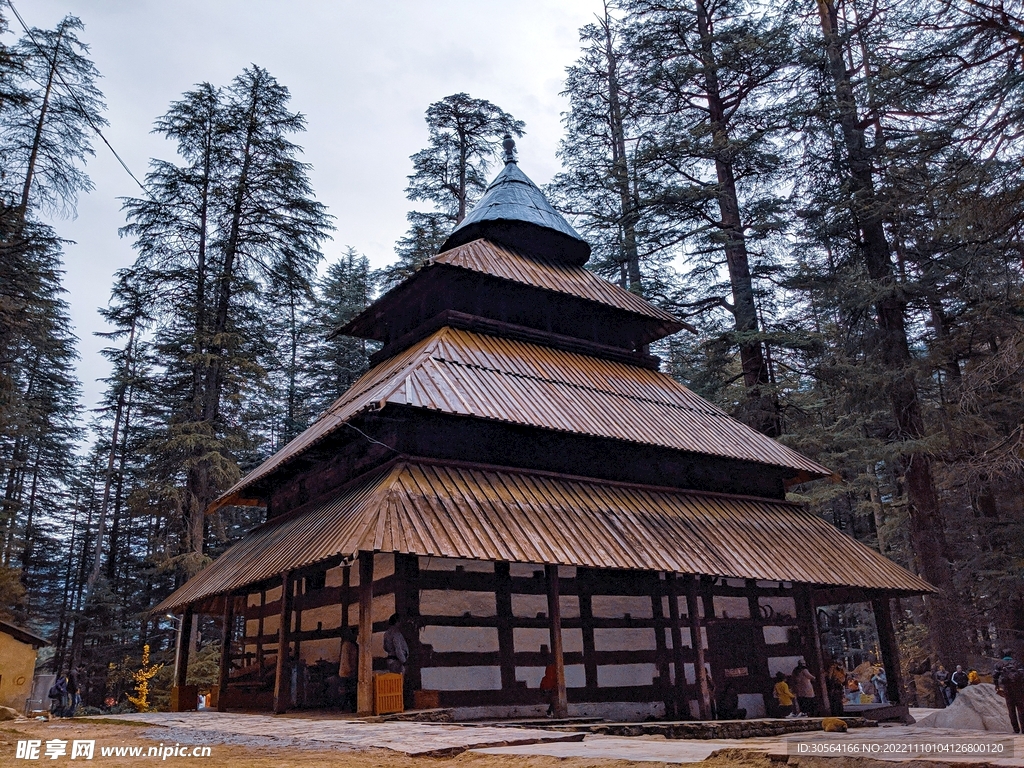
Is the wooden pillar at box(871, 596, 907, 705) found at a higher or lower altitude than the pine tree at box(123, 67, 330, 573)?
lower

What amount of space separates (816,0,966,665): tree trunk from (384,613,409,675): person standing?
590 inches

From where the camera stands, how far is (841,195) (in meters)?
23.2

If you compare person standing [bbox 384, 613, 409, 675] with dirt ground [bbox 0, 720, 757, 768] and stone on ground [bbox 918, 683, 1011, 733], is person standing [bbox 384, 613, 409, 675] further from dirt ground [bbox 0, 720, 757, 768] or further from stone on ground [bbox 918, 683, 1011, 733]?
stone on ground [bbox 918, 683, 1011, 733]

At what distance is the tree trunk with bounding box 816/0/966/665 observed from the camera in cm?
2017

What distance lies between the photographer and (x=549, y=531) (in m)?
13.4

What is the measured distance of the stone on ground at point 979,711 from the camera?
13.0 metres

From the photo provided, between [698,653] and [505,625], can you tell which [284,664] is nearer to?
[505,625]

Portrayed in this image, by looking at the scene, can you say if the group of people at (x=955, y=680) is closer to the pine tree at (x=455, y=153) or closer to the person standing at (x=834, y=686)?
the person standing at (x=834, y=686)

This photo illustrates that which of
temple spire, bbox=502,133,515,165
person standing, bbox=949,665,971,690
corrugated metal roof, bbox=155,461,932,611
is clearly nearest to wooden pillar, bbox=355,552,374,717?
corrugated metal roof, bbox=155,461,932,611

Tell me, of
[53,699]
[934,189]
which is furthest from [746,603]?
[53,699]

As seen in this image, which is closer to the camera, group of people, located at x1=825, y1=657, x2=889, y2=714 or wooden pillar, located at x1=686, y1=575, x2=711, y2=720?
wooden pillar, located at x1=686, y1=575, x2=711, y2=720

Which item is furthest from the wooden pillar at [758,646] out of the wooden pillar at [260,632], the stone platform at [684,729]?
the wooden pillar at [260,632]

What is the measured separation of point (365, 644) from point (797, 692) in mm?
11029

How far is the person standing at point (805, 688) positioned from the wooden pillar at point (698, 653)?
2.93 meters
